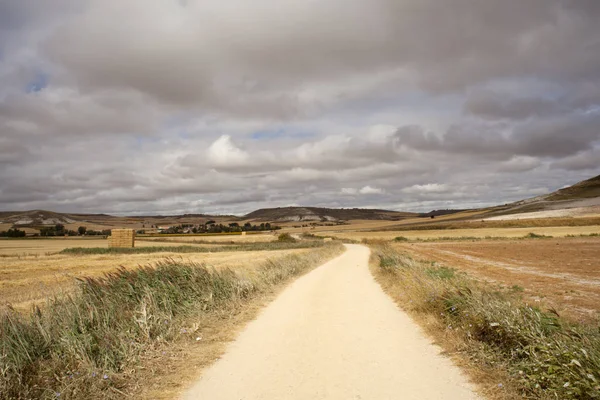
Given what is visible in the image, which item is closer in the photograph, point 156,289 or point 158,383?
point 158,383

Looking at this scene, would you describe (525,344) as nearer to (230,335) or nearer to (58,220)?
(230,335)

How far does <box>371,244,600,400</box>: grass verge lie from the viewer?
17.2 ft

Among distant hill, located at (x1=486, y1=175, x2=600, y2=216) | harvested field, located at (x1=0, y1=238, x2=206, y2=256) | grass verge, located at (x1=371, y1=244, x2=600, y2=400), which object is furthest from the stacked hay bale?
distant hill, located at (x1=486, y1=175, x2=600, y2=216)

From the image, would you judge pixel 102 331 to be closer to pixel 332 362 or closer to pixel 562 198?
pixel 332 362

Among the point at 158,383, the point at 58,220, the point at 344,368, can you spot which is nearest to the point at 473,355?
the point at 344,368

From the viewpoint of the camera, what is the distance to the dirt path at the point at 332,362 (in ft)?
19.5

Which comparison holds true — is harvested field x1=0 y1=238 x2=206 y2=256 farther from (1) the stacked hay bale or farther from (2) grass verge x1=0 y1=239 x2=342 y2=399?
(2) grass verge x1=0 y1=239 x2=342 y2=399

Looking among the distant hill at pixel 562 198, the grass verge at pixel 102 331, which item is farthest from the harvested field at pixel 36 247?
the distant hill at pixel 562 198

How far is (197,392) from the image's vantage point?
238 inches

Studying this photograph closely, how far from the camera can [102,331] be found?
25.9ft

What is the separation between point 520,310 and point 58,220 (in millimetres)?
214973

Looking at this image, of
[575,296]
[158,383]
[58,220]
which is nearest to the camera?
[158,383]

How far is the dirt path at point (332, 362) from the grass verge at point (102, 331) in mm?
1456

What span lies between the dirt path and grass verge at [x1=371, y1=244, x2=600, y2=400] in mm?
493
